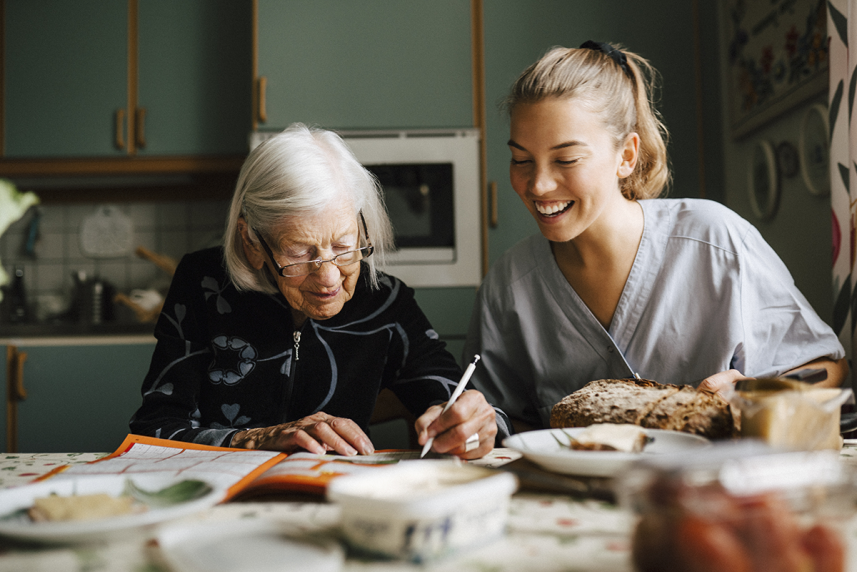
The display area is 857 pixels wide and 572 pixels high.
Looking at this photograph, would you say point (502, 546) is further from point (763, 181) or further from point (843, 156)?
point (763, 181)

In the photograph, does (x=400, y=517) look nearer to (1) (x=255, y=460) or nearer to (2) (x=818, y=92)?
(1) (x=255, y=460)

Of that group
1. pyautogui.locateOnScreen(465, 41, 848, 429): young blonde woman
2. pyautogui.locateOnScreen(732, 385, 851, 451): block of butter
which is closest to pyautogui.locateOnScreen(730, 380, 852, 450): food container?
pyautogui.locateOnScreen(732, 385, 851, 451): block of butter

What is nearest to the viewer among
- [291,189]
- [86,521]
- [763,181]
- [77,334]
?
[86,521]

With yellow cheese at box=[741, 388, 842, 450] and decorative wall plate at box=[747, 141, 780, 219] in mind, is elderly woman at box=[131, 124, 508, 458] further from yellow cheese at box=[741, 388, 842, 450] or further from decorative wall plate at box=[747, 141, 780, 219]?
decorative wall plate at box=[747, 141, 780, 219]

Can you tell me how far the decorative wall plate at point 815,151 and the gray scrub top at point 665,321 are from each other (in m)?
0.72

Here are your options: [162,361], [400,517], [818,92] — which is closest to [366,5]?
[818,92]

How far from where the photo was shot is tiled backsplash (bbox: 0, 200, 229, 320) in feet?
9.69

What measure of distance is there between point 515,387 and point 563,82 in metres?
0.64

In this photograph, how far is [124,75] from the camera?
2.63m

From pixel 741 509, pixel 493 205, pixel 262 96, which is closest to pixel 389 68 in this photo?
pixel 262 96

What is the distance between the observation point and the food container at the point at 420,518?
480mm

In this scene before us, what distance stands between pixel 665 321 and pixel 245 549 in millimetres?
1011

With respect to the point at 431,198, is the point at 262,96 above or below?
above

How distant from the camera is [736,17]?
7.76ft
